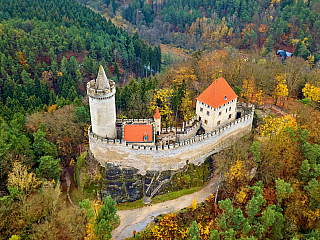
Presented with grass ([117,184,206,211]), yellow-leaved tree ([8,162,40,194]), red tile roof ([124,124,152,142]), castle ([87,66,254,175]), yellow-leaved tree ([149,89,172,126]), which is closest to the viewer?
yellow-leaved tree ([8,162,40,194])

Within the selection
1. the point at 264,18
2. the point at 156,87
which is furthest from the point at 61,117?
the point at 264,18

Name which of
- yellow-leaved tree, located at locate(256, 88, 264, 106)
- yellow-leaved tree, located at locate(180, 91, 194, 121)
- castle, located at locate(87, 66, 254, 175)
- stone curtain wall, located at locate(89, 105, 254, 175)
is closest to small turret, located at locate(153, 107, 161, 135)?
castle, located at locate(87, 66, 254, 175)

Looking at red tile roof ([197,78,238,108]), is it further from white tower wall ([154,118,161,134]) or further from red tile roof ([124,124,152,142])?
red tile roof ([124,124,152,142])

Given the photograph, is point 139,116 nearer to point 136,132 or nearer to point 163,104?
point 163,104

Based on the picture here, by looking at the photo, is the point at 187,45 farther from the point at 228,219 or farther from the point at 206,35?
the point at 228,219

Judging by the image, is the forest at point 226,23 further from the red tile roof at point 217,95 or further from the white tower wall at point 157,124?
the white tower wall at point 157,124

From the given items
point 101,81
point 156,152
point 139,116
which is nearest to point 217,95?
point 156,152

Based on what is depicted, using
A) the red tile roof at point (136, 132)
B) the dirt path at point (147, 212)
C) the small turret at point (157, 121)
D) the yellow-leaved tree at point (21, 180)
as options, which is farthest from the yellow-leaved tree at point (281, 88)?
the yellow-leaved tree at point (21, 180)
